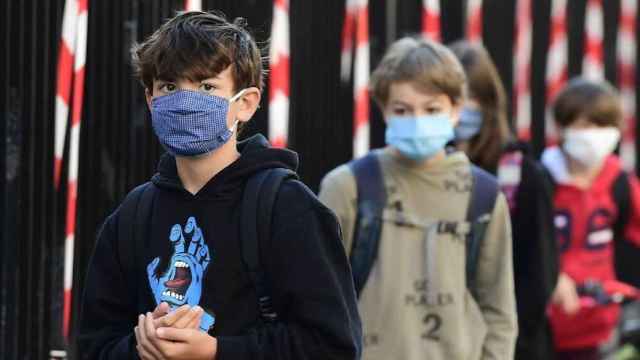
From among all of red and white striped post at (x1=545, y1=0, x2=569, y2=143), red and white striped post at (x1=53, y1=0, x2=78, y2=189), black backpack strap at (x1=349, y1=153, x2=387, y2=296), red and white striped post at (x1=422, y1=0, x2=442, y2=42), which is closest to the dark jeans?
red and white striped post at (x1=422, y1=0, x2=442, y2=42)

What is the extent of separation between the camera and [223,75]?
12.2 ft

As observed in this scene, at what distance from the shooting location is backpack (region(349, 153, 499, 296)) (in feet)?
16.7

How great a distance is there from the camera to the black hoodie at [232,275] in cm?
355

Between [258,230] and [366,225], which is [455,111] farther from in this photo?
[258,230]

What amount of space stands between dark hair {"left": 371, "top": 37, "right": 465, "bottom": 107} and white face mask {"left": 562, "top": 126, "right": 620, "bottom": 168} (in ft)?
5.91

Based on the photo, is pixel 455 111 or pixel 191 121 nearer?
pixel 191 121

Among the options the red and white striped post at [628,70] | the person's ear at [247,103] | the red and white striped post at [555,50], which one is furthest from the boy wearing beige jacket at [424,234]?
the red and white striped post at [628,70]

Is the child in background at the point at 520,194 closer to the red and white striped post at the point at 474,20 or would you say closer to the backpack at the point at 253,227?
the red and white striped post at the point at 474,20

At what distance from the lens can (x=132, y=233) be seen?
371cm

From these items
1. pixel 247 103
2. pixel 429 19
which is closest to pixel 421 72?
pixel 247 103

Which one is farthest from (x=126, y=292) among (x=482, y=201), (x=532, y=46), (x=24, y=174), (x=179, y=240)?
(x=532, y=46)

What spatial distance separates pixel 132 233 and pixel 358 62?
3.43 meters

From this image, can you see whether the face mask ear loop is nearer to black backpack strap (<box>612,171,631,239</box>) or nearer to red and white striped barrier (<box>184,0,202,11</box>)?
red and white striped barrier (<box>184,0,202,11</box>)

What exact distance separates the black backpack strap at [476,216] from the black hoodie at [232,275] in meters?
→ 1.53
